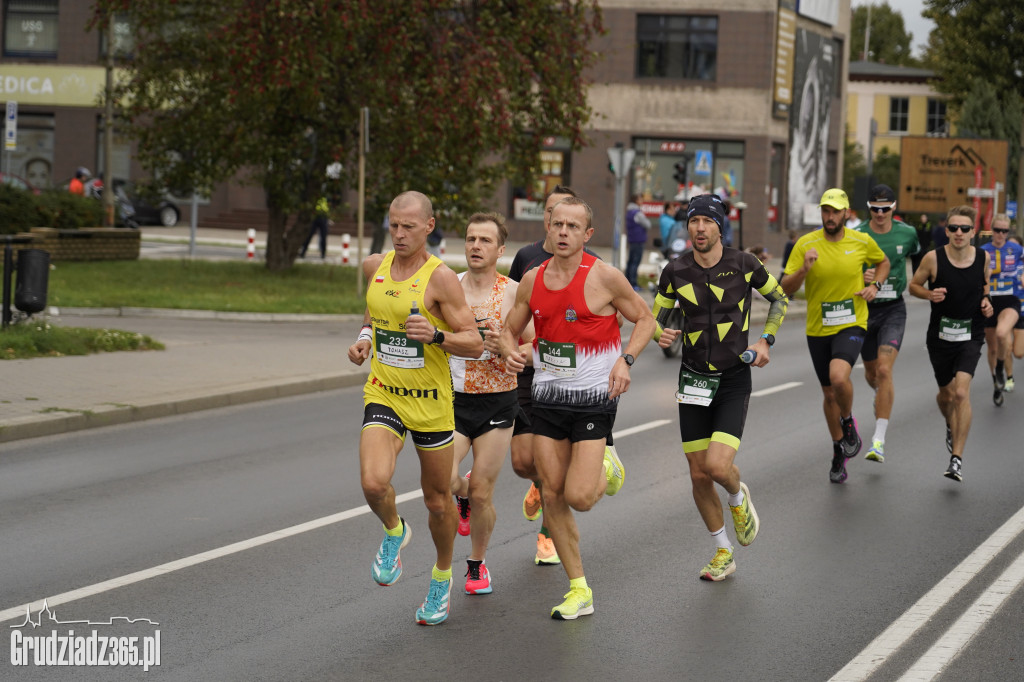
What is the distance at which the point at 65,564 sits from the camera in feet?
24.8

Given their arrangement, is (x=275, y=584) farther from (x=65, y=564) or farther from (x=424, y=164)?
(x=424, y=164)

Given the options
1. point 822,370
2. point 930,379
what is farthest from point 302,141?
point 822,370

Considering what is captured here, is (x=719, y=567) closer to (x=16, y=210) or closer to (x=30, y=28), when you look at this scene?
(x=16, y=210)

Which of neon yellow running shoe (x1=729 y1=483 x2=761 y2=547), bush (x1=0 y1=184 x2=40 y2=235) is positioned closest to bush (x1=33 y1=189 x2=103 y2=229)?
bush (x1=0 y1=184 x2=40 y2=235)

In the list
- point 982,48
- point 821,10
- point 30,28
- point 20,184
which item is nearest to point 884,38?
point 982,48

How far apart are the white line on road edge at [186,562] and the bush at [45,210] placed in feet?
64.3

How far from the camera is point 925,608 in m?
6.97

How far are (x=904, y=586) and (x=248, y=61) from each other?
1886cm

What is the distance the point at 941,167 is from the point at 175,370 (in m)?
37.2

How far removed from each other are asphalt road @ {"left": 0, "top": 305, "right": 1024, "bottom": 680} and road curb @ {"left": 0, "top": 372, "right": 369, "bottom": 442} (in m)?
0.23

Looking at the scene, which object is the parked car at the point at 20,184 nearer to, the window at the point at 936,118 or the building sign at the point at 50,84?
the building sign at the point at 50,84

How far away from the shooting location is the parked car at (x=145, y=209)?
4866 cm

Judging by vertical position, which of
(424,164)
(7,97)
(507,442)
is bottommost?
(507,442)

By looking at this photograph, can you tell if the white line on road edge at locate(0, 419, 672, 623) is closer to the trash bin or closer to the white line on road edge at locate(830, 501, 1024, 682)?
the white line on road edge at locate(830, 501, 1024, 682)
